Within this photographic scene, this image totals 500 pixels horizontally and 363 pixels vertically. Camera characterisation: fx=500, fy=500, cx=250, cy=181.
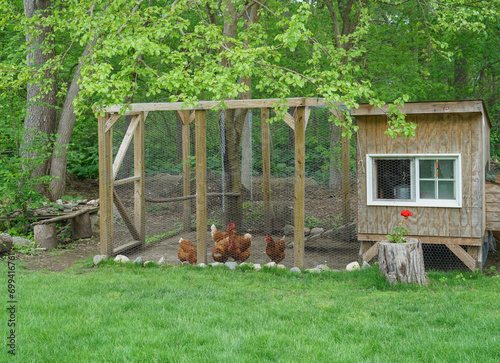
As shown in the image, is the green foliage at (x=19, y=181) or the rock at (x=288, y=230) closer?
the green foliage at (x=19, y=181)

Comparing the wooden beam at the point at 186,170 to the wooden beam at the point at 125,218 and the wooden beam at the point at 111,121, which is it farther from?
the wooden beam at the point at 111,121

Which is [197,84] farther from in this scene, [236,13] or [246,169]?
[246,169]

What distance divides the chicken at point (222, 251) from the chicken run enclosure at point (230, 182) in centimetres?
27

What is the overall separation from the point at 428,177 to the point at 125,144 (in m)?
4.76

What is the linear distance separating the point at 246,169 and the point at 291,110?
2.82 m

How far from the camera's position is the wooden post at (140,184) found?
8.78 metres

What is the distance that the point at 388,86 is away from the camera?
10555mm

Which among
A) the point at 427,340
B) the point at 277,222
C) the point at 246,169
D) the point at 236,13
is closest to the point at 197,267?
the point at 277,222

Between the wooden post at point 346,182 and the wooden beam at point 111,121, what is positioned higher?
the wooden beam at point 111,121

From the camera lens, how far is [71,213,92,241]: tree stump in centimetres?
999

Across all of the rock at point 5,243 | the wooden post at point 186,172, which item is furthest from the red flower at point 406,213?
the rock at point 5,243

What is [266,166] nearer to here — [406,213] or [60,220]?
[406,213]

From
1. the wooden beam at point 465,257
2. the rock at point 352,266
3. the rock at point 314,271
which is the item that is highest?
the wooden beam at point 465,257

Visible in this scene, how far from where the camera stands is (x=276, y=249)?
24.7ft
